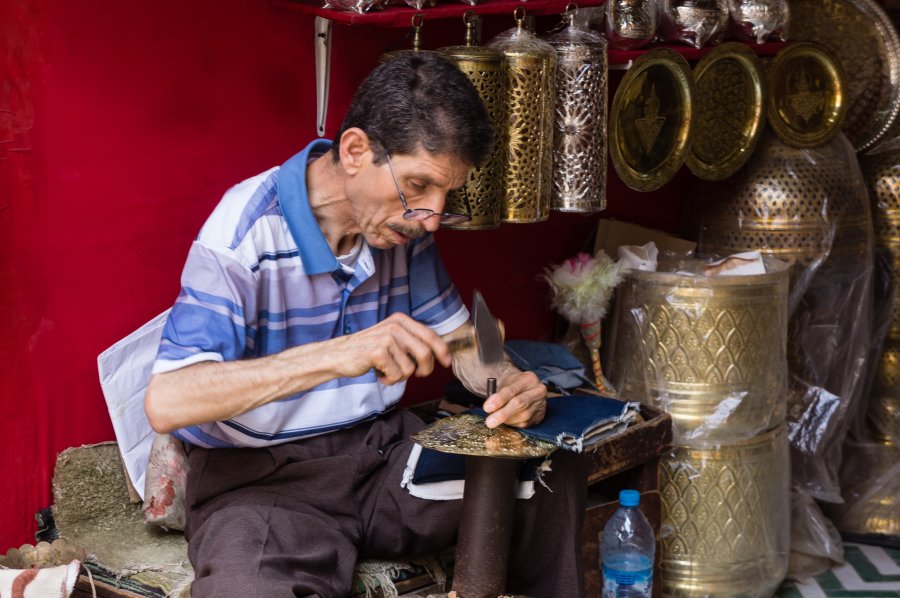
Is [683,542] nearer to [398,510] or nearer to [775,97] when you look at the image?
[398,510]

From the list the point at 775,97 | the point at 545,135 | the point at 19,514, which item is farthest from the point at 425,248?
the point at 775,97

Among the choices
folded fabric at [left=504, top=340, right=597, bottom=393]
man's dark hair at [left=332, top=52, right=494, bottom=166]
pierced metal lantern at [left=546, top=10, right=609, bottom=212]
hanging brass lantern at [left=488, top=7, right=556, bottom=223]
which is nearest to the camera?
man's dark hair at [left=332, top=52, right=494, bottom=166]

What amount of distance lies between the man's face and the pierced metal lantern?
0.54 metres

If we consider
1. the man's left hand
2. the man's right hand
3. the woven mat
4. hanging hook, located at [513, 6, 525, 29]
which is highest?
hanging hook, located at [513, 6, 525, 29]

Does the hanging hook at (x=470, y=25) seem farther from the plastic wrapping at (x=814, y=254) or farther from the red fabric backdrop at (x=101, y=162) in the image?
the plastic wrapping at (x=814, y=254)

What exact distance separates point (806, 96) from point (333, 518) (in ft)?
7.56

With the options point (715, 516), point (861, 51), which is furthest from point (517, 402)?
point (861, 51)

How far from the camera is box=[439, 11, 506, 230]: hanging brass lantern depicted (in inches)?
91.0

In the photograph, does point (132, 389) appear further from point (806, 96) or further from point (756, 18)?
point (806, 96)

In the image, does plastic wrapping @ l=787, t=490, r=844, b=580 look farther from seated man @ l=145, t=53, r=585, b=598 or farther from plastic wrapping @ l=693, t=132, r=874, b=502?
seated man @ l=145, t=53, r=585, b=598

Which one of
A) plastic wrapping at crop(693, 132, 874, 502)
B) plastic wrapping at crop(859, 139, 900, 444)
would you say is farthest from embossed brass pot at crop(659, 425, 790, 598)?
plastic wrapping at crop(859, 139, 900, 444)

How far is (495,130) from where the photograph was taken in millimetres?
2373

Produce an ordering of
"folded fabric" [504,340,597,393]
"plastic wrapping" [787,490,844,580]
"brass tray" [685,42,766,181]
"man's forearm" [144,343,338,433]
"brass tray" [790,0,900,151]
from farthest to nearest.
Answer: "brass tray" [790,0,900,151]
"plastic wrapping" [787,490,844,580]
"brass tray" [685,42,766,181]
"folded fabric" [504,340,597,393]
"man's forearm" [144,343,338,433]

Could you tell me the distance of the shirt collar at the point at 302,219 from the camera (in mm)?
2148
